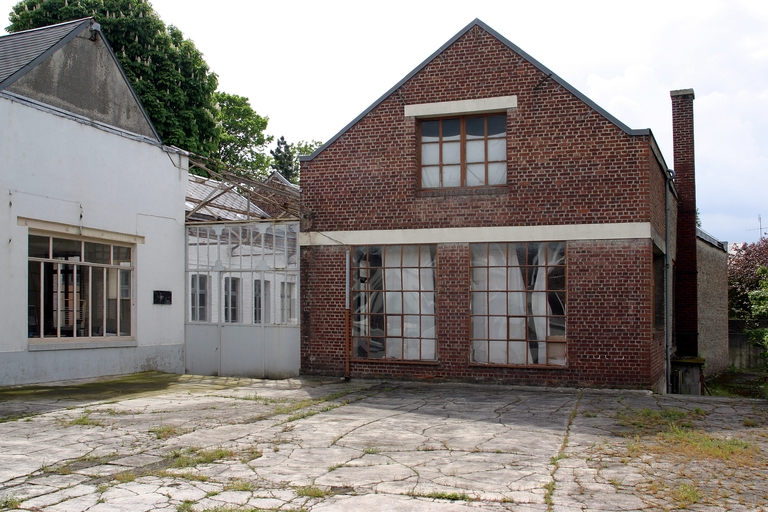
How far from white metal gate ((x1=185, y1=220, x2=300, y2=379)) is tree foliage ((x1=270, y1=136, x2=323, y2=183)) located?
3804 cm

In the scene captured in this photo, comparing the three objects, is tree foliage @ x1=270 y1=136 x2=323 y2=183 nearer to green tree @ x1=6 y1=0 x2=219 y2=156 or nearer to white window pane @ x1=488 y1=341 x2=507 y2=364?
green tree @ x1=6 y1=0 x2=219 y2=156

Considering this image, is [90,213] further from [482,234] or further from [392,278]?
[482,234]

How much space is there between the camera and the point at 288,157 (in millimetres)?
55938

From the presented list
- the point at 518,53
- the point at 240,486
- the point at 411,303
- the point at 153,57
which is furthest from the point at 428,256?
the point at 153,57

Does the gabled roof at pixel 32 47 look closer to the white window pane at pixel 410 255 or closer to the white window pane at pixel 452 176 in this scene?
the white window pane at pixel 410 255

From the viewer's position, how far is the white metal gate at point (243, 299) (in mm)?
15203

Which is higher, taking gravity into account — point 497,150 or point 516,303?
point 497,150

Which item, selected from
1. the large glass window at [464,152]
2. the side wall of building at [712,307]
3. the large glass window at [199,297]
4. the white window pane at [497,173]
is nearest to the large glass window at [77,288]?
the large glass window at [199,297]

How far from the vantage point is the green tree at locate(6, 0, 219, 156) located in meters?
25.6

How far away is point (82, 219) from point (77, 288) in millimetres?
1321

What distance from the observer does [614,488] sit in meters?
6.26

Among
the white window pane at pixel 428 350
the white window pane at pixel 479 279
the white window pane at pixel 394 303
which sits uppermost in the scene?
the white window pane at pixel 479 279

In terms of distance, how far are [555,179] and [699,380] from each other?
7364 mm

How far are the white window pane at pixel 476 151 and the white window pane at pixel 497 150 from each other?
0.13 meters
